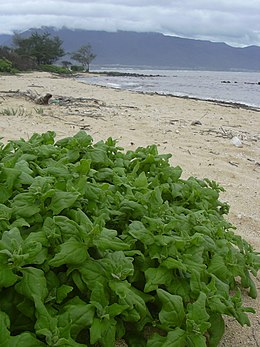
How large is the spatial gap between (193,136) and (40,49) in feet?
246

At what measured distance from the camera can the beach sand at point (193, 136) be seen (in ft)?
13.8

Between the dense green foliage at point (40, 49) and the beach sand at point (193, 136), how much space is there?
222ft

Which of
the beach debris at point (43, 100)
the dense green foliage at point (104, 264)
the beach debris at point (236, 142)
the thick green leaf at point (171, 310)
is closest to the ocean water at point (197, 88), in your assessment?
the beach debris at point (43, 100)

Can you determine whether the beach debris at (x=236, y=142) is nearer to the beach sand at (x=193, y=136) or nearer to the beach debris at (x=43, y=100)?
the beach sand at (x=193, y=136)

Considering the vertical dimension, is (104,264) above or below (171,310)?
above

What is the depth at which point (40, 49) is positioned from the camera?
257 feet

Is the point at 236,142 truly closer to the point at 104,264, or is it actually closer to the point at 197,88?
the point at 104,264

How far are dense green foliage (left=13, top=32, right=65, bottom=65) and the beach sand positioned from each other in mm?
67613

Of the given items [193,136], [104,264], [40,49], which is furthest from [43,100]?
[40,49]

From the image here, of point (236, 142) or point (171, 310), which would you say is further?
point (236, 142)

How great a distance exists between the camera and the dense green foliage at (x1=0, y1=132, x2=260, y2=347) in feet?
5.77

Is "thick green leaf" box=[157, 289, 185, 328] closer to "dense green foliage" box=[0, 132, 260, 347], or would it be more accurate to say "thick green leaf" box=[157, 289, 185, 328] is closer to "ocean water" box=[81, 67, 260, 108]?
"dense green foliage" box=[0, 132, 260, 347]

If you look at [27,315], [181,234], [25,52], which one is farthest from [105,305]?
[25,52]

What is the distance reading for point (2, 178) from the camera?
2.27m
